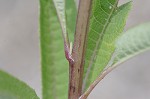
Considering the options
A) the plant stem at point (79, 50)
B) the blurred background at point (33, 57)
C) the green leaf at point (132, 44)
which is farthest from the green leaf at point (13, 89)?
the blurred background at point (33, 57)

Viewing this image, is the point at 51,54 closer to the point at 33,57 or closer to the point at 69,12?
the point at 69,12

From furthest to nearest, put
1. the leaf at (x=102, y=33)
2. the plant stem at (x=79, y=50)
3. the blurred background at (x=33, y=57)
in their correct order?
1. the blurred background at (x=33, y=57)
2. the leaf at (x=102, y=33)
3. the plant stem at (x=79, y=50)

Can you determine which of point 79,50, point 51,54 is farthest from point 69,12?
point 79,50

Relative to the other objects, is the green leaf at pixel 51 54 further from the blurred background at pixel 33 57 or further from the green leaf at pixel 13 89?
the blurred background at pixel 33 57

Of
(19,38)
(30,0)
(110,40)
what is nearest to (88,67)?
(110,40)

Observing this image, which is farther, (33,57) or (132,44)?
(33,57)

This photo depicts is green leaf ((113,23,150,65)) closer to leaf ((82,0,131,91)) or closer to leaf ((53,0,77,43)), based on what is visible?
leaf ((82,0,131,91))
